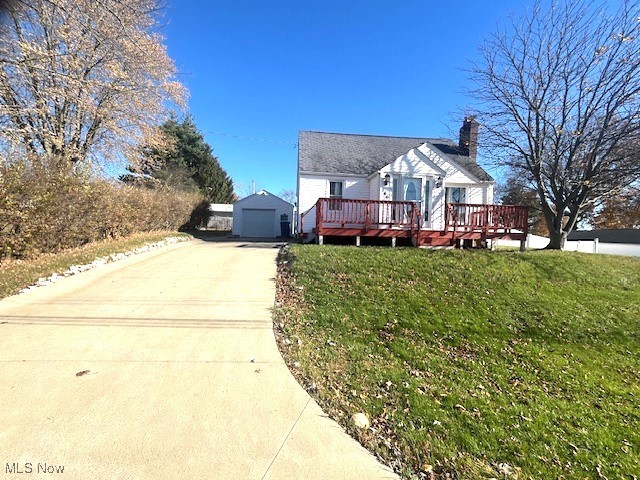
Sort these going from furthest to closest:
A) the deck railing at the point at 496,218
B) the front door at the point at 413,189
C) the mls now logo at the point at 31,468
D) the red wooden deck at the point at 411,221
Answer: the front door at the point at 413,189 < the deck railing at the point at 496,218 < the red wooden deck at the point at 411,221 < the mls now logo at the point at 31,468

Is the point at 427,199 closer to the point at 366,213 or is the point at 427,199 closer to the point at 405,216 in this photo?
the point at 405,216

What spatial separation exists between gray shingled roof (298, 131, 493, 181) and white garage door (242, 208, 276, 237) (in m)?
7.60

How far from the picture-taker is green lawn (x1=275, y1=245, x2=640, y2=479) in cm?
281

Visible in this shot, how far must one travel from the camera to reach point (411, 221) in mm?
11453

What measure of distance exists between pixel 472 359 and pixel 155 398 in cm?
390

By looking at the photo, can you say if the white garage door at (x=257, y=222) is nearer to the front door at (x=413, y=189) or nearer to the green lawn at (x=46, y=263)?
the front door at (x=413, y=189)

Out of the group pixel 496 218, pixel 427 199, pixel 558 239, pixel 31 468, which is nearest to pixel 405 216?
pixel 427 199

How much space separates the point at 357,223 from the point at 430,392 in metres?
8.49

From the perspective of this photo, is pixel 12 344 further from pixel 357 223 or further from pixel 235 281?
pixel 357 223

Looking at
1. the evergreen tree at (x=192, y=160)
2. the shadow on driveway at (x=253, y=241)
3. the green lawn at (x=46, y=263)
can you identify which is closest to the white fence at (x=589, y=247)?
the shadow on driveway at (x=253, y=241)

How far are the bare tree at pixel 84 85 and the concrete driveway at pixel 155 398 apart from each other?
6.50m

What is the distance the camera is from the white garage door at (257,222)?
78.5 feet

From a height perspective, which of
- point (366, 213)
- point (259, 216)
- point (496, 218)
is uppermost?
point (259, 216)

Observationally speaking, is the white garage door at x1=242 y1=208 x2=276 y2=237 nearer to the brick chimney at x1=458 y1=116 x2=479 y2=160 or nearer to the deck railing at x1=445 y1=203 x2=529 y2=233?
the brick chimney at x1=458 y1=116 x2=479 y2=160
